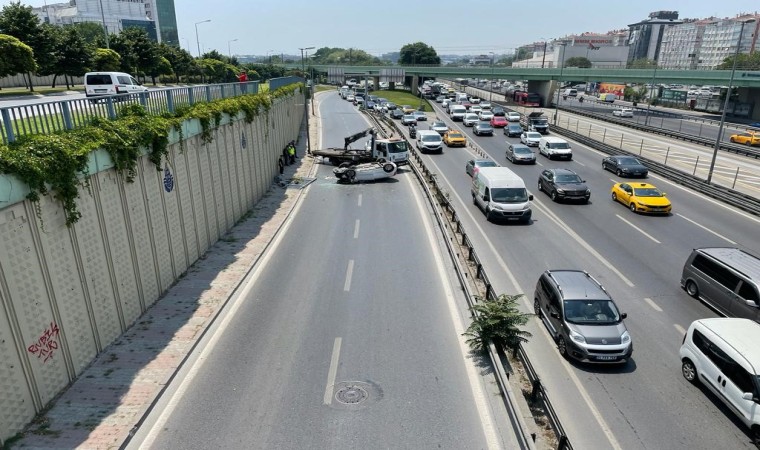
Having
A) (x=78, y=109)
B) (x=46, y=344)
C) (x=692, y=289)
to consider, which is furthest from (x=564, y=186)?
(x=46, y=344)

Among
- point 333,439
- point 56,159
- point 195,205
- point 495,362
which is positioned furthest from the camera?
point 195,205

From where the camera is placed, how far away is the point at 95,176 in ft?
37.9

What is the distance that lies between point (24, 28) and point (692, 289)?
50723 millimetres

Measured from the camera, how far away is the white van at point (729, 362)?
9328mm

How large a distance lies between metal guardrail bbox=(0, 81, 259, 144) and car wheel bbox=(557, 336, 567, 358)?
1338 cm

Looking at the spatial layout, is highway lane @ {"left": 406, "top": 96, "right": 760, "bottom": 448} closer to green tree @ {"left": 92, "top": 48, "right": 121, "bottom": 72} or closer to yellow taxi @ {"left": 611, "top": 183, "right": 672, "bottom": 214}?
yellow taxi @ {"left": 611, "top": 183, "right": 672, "bottom": 214}

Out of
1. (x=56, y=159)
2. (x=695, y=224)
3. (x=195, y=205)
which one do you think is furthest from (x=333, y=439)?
(x=695, y=224)

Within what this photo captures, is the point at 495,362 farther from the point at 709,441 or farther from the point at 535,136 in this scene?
the point at 535,136

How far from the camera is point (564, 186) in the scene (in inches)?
1063

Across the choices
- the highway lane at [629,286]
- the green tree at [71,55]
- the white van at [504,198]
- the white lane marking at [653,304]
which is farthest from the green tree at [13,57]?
the white lane marking at [653,304]

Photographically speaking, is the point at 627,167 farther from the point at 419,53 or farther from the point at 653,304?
the point at 419,53

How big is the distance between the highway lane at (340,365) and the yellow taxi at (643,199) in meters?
13.0

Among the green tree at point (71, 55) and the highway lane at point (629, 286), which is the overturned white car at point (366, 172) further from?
the green tree at point (71, 55)

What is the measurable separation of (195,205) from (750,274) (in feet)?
61.0
